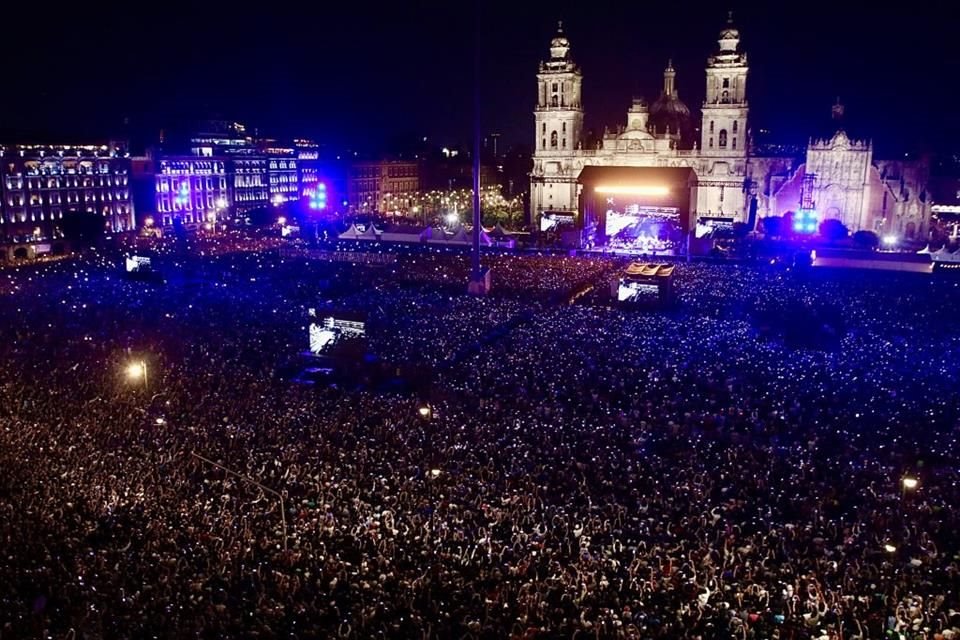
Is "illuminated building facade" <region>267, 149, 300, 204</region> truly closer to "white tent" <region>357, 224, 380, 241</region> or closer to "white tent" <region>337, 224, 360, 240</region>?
"white tent" <region>337, 224, 360, 240</region>

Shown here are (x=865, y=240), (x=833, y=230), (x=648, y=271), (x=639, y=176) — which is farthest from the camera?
(x=639, y=176)

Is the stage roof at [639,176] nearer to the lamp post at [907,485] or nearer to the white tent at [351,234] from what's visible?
the white tent at [351,234]

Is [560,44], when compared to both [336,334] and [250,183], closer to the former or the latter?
[250,183]

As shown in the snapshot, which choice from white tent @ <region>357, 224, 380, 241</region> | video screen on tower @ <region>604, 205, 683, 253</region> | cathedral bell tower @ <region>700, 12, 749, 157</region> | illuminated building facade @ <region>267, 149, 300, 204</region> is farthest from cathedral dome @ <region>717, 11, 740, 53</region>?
illuminated building facade @ <region>267, 149, 300, 204</region>

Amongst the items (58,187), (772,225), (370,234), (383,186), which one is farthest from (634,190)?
(58,187)

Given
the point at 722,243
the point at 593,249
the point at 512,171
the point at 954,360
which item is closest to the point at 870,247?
the point at 722,243

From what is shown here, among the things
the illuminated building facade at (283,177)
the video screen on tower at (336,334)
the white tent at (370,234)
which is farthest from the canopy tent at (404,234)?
the illuminated building facade at (283,177)
